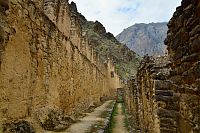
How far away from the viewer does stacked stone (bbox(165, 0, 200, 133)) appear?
269 cm

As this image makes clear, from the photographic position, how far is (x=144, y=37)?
395ft

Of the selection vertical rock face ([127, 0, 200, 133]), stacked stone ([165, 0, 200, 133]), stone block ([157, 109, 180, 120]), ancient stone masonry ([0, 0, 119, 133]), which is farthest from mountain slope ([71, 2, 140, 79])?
stacked stone ([165, 0, 200, 133])

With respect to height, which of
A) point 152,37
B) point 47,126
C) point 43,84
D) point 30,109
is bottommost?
point 47,126

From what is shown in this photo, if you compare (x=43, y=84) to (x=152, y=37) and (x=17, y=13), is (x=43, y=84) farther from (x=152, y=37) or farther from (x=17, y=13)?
(x=152, y=37)

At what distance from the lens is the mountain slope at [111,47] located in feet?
192

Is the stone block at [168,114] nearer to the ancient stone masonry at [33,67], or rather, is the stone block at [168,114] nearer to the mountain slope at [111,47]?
the ancient stone masonry at [33,67]

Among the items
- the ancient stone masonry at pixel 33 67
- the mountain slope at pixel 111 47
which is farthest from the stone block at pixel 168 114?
the mountain slope at pixel 111 47

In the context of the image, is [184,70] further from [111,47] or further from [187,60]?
[111,47]

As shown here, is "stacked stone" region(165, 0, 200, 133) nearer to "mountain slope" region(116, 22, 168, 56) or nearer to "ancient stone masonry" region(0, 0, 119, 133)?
"ancient stone masonry" region(0, 0, 119, 133)

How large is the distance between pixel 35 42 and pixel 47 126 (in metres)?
2.17

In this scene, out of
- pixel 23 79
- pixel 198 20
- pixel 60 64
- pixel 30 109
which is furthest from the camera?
pixel 60 64

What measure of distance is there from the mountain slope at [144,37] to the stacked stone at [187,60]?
106 m

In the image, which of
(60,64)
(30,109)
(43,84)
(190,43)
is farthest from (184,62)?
(60,64)

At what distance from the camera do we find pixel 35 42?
682 cm
